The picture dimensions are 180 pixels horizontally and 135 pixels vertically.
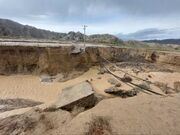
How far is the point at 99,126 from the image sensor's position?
6.88 metres

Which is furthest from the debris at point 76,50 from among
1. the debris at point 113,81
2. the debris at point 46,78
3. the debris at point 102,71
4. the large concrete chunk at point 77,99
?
the large concrete chunk at point 77,99

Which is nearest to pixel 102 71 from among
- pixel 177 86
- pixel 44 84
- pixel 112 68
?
pixel 112 68

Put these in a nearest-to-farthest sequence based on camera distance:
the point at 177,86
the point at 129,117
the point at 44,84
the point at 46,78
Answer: the point at 129,117 → the point at 177,86 → the point at 44,84 → the point at 46,78

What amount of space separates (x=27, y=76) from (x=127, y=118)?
13018 mm

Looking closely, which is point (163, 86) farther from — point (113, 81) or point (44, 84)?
point (44, 84)

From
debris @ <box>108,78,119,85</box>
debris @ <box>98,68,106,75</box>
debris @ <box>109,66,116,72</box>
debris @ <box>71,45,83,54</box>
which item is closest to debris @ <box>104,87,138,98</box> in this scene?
debris @ <box>108,78,119,85</box>

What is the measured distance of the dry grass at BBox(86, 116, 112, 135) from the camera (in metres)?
6.68

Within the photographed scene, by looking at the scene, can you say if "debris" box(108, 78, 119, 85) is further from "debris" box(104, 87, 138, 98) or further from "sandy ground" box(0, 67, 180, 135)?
"sandy ground" box(0, 67, 180, 135)

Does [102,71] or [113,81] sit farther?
[102,71]

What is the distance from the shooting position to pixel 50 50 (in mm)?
20297

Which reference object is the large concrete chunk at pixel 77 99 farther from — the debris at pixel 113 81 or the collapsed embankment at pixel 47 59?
the collapsed embankment at pixel 47 59

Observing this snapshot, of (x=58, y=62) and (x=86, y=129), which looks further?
(x=58, y=62)

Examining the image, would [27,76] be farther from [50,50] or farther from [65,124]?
[65,124]

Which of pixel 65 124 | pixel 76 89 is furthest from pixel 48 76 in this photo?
pixel 65 124
